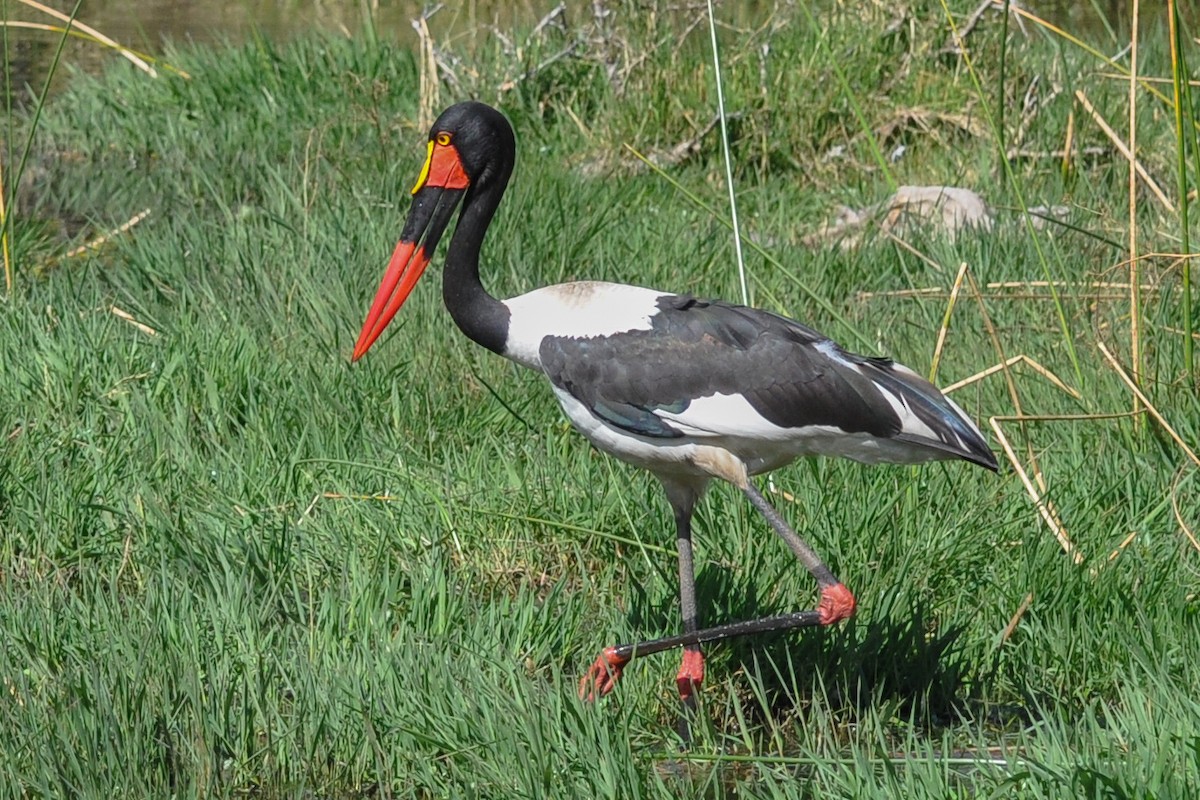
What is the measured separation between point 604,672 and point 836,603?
A: 1.50ft

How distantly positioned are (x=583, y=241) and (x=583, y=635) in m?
2.15

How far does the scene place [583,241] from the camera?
522 cm

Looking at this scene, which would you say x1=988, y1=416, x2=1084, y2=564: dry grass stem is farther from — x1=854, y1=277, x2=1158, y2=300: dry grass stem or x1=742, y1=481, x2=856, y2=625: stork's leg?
x1=854, y1=277, x2=1158, y2=300: dry grass stem

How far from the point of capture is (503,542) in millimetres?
3553

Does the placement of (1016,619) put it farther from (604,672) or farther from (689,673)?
(604,672)

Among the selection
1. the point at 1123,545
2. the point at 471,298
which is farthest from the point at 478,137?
the point at 1123,545

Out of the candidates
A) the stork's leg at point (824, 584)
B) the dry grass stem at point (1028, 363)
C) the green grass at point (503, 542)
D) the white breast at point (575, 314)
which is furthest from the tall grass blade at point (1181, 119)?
the white breast at point (575, 314)

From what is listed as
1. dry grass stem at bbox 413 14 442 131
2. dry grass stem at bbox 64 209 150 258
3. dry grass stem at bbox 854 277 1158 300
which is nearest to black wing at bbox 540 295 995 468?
dry grass stem at bbox 854 277 1158 300

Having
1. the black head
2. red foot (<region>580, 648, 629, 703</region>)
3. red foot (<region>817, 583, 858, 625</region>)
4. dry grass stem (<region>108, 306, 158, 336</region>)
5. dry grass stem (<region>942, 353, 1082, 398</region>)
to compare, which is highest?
the black head

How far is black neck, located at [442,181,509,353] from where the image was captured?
334cm

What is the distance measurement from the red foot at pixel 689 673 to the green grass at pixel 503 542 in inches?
2.4

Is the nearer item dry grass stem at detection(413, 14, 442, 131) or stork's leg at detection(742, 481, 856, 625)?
stork's leg at detection(742, 481, 856, 625)

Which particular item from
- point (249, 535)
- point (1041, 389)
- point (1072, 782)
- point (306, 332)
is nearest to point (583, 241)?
point (306, 332)

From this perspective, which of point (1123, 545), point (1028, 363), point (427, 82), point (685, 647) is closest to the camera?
point (685, 647)
